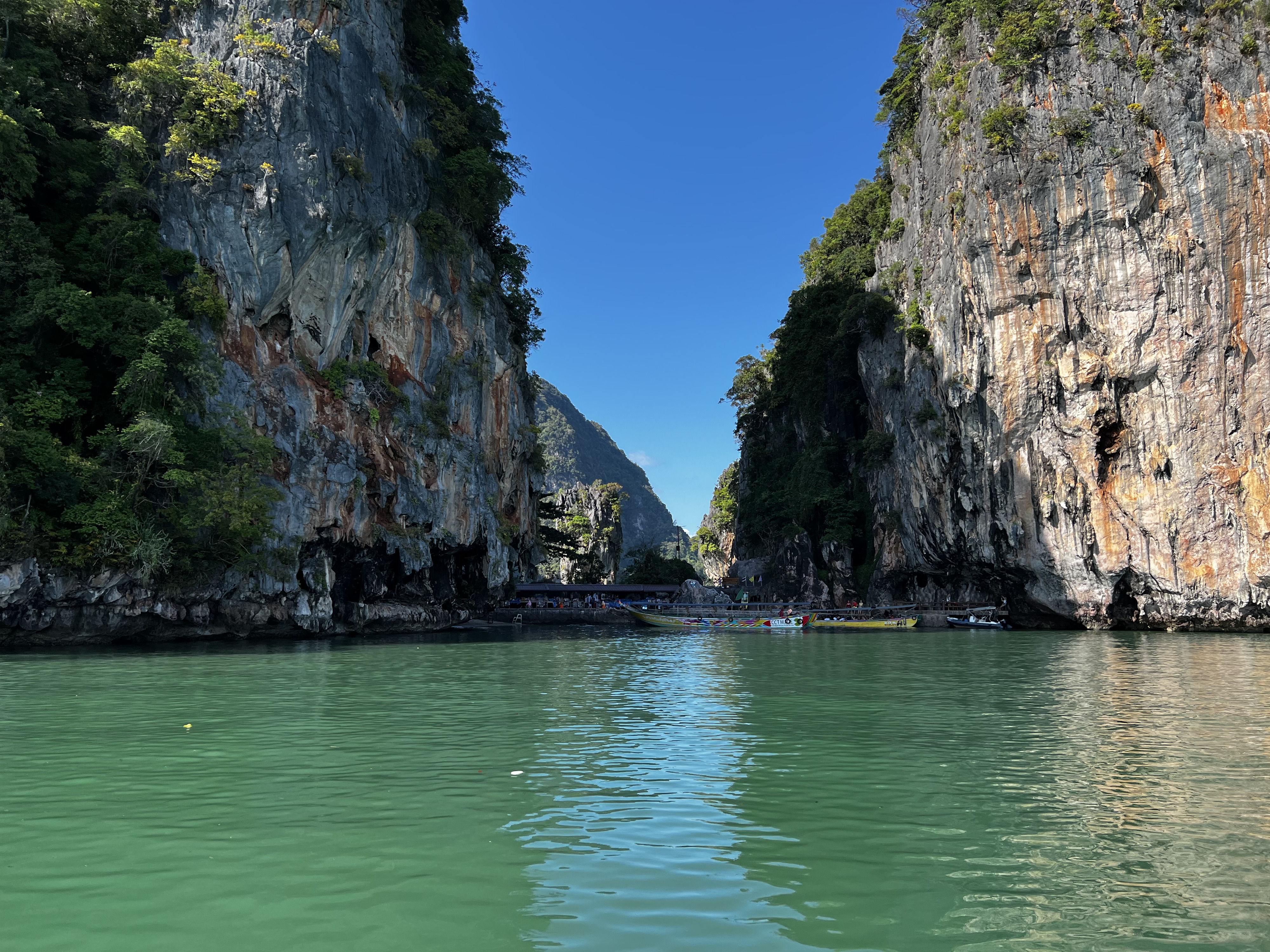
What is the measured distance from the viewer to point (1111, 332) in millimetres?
39312

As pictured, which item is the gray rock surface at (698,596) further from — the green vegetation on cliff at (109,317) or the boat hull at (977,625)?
the green vegetation on cliff at (109,317)

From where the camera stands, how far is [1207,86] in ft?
122

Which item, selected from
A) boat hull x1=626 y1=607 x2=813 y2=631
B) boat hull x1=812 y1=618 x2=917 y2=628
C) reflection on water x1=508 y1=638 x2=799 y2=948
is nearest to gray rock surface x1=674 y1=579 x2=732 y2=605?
boat hull x1=626 y1=607 x2=813 y2=631

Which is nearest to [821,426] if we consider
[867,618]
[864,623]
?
[867,618]

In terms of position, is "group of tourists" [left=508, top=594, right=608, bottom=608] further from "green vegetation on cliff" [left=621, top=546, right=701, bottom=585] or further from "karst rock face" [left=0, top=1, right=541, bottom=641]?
"karst rock face" [left=0, top=1, right=541, bottom=641]

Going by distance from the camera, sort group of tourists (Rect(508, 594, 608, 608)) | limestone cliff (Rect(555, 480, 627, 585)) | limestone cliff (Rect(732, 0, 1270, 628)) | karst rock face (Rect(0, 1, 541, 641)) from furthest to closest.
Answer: limestone cliff (Rect(555, 480, 627, 585)) < group of tourists (Rect(508, 594, 608, 608)) < limestone cliff (Rect(732, 0, 1270, 628)) < karst rock face (Rect(0, 1, 541, 641))

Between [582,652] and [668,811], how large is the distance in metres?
21.1

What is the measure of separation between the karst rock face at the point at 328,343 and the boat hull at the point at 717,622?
11900mm

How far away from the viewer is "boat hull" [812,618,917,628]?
4441 centimetres

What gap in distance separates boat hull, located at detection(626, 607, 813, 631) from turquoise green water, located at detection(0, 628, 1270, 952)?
3115cm

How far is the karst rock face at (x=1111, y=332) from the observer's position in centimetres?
3619

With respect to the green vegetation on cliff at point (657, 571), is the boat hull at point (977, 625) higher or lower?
lower

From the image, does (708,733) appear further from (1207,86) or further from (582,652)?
(1207,86)

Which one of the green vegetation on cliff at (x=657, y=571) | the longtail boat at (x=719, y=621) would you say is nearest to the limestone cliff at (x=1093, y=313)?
the longtail boat at (x=719, y=621)
